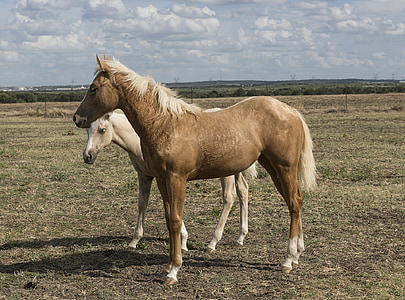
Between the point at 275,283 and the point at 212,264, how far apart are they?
106 cm

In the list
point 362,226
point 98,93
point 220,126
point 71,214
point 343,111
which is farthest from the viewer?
point 343,111

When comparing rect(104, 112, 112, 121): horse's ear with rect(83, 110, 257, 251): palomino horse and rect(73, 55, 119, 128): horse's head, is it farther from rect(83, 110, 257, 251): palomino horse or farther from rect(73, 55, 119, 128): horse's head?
A: rect(73, 55, 119, 128): horse's head

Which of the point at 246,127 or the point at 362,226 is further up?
the point at 246,127

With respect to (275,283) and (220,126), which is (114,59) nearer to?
(220,126)

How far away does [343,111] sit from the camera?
3341 centimetres

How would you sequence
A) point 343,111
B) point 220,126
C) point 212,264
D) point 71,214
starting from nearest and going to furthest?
point 220,126
point 212,264
point 71,214
point 343,111

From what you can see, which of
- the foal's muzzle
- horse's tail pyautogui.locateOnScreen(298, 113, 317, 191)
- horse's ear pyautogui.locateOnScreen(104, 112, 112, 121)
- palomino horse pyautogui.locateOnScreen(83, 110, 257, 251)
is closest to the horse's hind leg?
horse's tail pyautogui.locateOnScreen(298, 113, 317, 191)

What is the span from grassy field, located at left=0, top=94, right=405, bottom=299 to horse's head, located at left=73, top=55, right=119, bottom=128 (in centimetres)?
200

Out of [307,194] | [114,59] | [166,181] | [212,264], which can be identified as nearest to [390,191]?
[307,194]

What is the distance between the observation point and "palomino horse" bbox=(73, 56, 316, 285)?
500 centimetres

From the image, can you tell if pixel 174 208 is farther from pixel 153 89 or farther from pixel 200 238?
pixel 200 238

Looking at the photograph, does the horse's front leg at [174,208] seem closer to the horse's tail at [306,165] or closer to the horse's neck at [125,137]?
the horse's neck at [125,137]

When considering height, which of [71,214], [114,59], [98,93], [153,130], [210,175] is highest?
[114,59]

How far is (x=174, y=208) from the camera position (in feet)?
16.5
